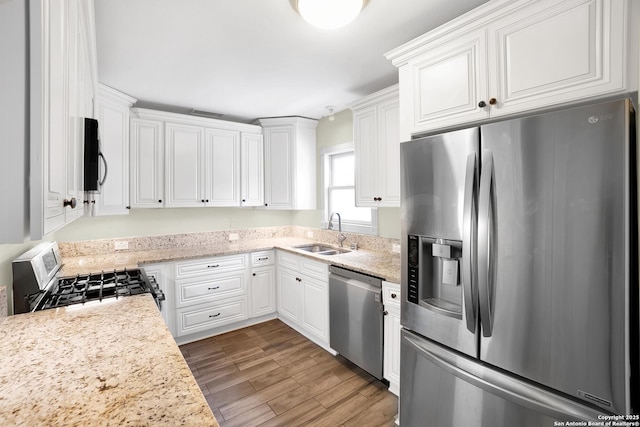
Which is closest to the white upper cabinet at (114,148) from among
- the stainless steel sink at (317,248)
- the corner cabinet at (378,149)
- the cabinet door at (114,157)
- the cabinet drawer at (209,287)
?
the cabinet door at (114,157)

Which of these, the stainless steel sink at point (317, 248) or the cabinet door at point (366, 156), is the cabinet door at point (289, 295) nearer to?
the stainless steel sink at point (317, 248)

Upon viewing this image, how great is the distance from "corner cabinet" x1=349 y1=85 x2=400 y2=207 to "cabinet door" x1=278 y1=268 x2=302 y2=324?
1147 millimetres

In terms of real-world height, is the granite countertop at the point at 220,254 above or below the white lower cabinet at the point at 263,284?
above

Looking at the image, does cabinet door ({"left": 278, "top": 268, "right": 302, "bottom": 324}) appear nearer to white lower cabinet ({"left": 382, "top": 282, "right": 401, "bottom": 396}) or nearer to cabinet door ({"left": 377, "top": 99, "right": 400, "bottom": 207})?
white lower cabinet ({"left": 382, "top": 282, "right": 401, "bottom": 396})

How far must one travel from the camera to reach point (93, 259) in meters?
2.98

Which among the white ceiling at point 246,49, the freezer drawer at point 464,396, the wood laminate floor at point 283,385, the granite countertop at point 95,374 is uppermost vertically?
the white ceiling at point 246,49

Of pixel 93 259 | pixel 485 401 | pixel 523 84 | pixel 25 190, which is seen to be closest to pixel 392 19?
pixel 523 84

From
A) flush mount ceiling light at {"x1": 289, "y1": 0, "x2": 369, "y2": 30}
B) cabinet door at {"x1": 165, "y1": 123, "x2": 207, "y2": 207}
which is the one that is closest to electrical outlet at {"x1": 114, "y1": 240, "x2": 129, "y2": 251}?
cabinet door at {"x1": 165, "y1": 123, "x2": 207, "y2": 207}

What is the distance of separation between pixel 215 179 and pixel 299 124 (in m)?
1.26

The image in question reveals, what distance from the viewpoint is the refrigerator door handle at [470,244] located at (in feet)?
4.56

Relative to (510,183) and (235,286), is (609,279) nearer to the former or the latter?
(510,183)

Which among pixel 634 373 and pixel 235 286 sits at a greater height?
pixel 634 373

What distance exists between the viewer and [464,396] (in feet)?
4.78

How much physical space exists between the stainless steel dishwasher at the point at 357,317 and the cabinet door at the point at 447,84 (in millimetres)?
1213
